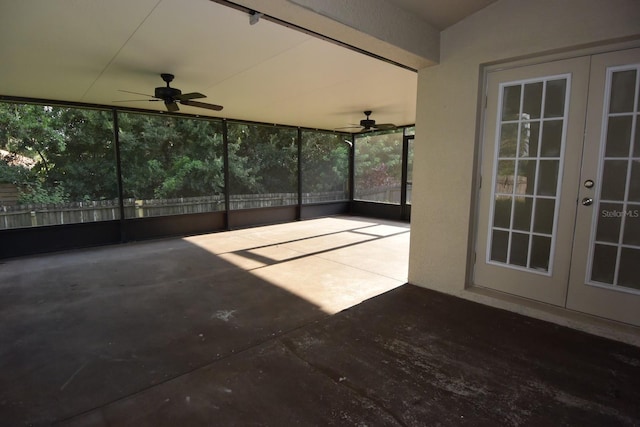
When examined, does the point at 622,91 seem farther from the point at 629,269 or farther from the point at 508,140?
the point at 629,269

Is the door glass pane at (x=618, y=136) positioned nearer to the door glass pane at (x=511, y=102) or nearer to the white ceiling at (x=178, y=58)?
the door glass pane at (x=511, y=102)

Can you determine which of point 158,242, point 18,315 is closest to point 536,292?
point 18,315

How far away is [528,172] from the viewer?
2.87 m

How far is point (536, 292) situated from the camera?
9.44ft

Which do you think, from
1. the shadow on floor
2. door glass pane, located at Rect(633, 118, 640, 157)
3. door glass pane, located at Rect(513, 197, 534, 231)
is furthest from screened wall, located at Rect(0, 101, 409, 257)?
door glass pane, located at Rect(633, 118, 640, 157)

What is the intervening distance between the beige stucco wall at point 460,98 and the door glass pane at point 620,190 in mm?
394

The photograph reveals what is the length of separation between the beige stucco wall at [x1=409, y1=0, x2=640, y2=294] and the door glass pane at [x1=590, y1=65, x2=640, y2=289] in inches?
15.5

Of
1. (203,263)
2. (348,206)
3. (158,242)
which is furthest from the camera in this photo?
(348,206)

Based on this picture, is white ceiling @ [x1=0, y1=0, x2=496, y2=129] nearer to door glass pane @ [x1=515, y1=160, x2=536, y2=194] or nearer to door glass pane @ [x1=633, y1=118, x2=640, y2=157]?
door glass pane @ [x1=515, y1=160, x2=536, y2=194]

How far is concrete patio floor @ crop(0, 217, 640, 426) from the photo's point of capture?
1746mm

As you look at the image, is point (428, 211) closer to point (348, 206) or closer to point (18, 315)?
point (18, 315)

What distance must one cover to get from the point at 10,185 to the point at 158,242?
235 centimetres

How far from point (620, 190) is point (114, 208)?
704 centimetres

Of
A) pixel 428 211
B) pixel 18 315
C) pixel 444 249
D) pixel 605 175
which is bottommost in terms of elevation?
pixel 18 315
